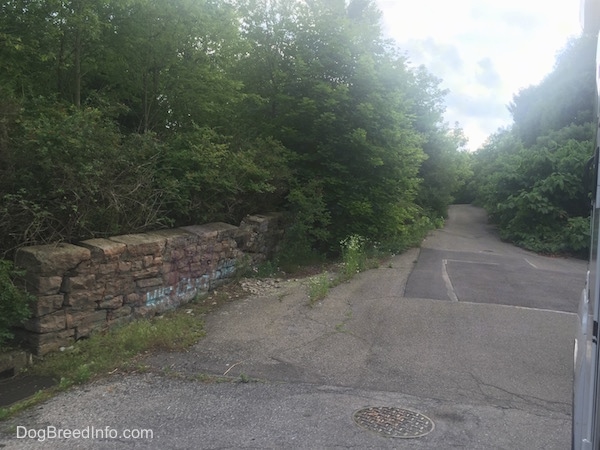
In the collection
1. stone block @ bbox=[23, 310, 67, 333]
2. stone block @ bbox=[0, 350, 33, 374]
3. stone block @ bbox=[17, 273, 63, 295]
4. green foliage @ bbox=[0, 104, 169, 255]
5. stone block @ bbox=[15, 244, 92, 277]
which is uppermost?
green foliage @ bbox=[0, 104, 169, 255]

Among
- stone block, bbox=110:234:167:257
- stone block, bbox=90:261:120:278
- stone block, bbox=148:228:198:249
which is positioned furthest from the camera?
stone block, bbox=148:228:198:249

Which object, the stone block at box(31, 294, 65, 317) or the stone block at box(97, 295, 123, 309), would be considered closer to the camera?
the stone block at box(31, 294, 65, 317)

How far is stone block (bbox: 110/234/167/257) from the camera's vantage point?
22.3ft

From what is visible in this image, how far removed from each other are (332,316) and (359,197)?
231 inches

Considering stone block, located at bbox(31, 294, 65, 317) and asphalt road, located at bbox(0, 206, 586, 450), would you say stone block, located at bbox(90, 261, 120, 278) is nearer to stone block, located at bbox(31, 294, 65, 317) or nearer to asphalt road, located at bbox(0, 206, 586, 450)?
stone block, located at bbox(31, 294, 65, 317)

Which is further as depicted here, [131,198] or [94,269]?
[131,198]

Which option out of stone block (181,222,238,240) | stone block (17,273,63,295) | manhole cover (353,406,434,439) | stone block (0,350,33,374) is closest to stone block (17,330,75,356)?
stone block (0,350,33,374)

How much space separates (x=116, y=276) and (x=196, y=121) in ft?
19.2

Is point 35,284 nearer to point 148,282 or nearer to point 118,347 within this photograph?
point 118,347

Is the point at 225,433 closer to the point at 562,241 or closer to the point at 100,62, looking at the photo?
the point at 100,62

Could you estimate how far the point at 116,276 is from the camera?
657 cm

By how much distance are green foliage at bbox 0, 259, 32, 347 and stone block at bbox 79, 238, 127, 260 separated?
96cm

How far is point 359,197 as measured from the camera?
13008mm

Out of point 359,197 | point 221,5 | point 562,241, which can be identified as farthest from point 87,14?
point 562,241
